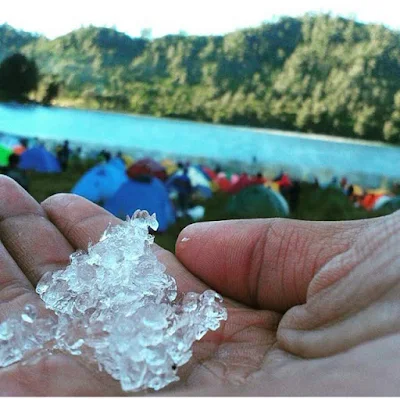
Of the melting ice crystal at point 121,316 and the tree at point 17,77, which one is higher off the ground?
the tree at point 17,77

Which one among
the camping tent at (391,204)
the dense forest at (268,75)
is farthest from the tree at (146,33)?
the camping tent at (391,204)

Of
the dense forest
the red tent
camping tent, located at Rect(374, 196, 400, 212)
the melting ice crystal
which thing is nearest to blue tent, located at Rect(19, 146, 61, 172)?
the red tent

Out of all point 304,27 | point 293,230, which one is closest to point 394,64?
point 304,27

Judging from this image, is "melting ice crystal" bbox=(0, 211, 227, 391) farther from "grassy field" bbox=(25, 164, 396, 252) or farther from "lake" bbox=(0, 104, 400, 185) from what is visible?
"lake" bbox=(0, 104, 400, 185)

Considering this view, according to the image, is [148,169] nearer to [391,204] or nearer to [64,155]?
[64,155]

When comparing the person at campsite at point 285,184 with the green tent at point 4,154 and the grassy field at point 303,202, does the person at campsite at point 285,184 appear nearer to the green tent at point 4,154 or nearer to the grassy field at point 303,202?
the grassy field at point 303,202

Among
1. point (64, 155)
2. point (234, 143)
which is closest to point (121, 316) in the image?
point (64, 155)
